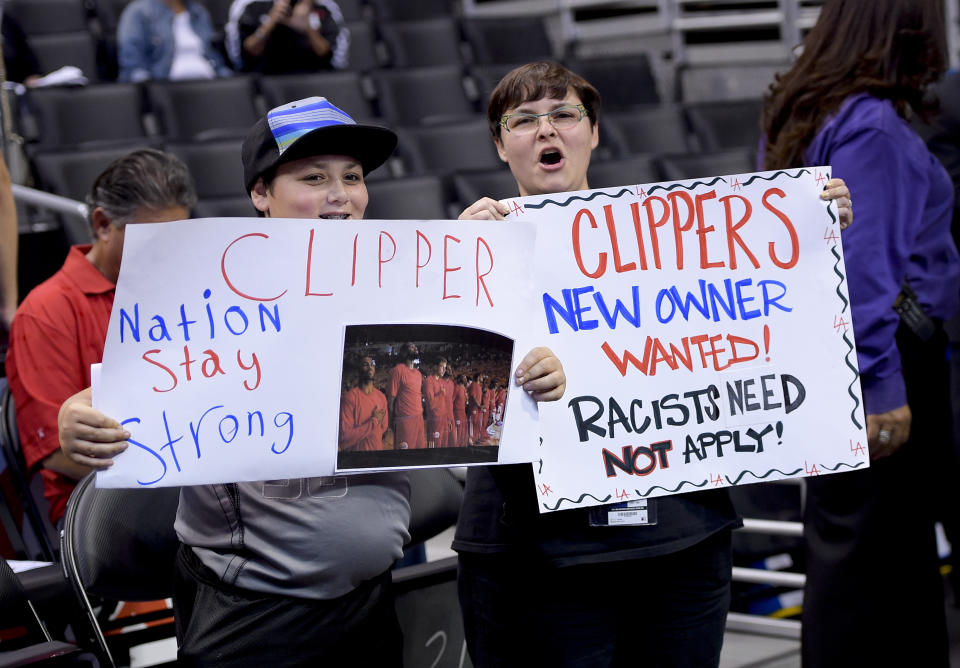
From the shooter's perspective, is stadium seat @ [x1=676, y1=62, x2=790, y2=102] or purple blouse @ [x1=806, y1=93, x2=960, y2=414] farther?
stadium seat @ [x1=676, y1=62, x2=790, y2=102]

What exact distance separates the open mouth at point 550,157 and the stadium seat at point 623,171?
3.35 m

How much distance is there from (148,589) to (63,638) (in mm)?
436

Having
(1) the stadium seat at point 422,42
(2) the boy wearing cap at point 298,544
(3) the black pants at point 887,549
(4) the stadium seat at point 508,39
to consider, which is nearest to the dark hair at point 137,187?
(2) the boy wearing cap at point 298,544

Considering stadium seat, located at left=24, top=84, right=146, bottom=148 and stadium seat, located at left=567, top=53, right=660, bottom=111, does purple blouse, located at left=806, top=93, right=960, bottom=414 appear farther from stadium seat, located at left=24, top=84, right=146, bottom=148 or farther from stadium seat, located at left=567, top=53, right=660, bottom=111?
stadium seat, located at left=567, top=53, right=660, bottom=111

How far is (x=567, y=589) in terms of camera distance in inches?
60.2

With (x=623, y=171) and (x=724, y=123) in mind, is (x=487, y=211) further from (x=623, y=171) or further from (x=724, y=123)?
(x=724, y=123)

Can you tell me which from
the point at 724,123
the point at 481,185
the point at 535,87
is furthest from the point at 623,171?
the point at 535,87

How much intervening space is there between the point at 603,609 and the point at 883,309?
0.83 meters

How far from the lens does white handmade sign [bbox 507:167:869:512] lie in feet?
5.08

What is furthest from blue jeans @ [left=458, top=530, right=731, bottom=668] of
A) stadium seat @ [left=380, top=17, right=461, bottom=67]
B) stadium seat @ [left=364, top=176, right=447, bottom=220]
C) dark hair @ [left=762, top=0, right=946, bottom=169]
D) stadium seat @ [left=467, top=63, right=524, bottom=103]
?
stadium seat @ [left=380, top=17, right=461, bottom=67]

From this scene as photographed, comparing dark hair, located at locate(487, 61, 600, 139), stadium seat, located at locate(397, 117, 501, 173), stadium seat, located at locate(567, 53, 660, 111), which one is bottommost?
dark hair, located at locate(487, 61, 600, 139)

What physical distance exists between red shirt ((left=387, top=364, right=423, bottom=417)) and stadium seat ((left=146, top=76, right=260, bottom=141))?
4.28 m

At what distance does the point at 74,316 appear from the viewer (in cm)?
229

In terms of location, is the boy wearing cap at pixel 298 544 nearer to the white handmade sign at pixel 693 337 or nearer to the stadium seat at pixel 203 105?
the white handmade sign at pixel 693 337
